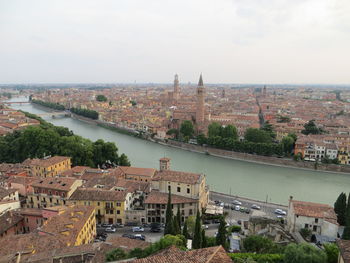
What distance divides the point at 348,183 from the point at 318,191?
2.54 meters

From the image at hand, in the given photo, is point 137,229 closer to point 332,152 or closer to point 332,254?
point 332,254

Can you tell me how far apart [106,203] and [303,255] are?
6.44m

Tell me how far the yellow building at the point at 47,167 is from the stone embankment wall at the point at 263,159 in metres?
10.9

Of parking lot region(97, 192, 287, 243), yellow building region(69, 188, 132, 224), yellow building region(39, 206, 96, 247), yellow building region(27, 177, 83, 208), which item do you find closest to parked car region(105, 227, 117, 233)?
parking lot region(97, 192, 287, 243)

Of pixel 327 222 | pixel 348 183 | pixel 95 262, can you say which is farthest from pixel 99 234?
pixel 348 183

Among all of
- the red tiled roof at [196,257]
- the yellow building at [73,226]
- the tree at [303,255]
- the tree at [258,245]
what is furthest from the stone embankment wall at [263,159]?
the red tiled roof at [196,257]

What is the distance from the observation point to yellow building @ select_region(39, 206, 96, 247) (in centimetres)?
713

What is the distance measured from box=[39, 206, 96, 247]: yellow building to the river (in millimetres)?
7287

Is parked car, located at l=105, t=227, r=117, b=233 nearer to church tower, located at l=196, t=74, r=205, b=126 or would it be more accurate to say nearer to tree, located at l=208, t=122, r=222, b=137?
tree, located at l=208, t=122, r=222, b=137

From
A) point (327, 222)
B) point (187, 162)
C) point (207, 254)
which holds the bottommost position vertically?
point (187, 162)

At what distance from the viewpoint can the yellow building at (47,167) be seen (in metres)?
12.9

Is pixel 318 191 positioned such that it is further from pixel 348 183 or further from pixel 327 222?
pixel 327 222

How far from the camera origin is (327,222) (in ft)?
26.1

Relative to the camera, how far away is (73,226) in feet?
24.6
